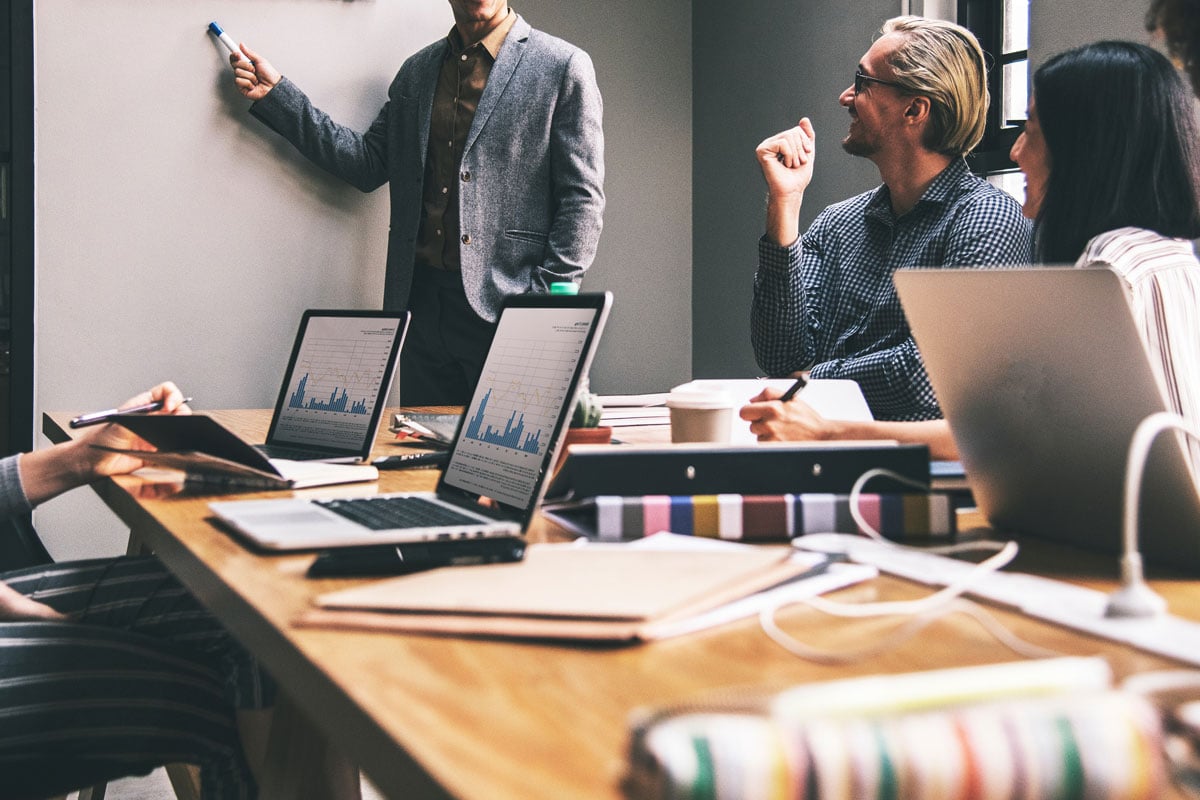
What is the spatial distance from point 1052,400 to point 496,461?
19.0 inches

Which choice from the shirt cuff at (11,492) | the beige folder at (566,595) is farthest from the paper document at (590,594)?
the shirt cuff at (11,492)

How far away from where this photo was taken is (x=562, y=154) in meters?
2.73

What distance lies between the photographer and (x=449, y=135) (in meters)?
2.72

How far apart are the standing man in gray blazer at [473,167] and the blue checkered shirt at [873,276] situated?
61cm

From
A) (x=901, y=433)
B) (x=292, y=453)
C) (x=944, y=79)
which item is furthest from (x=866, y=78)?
(x=292, y=453)

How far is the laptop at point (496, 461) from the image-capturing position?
894 mm

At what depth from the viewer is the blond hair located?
2.20 m

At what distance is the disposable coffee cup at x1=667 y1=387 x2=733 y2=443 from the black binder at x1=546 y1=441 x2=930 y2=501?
347 mm

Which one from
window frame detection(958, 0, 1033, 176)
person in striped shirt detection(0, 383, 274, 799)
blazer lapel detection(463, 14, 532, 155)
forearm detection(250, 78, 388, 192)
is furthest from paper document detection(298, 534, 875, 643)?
window frame detection(958, 0, 1033, 176)

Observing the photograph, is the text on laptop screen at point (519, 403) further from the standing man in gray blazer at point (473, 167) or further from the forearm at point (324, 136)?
the forearm at point (324, 136)

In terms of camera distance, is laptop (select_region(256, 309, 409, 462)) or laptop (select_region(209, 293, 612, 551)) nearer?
laptop (select_region(209, 293, 612, 551))

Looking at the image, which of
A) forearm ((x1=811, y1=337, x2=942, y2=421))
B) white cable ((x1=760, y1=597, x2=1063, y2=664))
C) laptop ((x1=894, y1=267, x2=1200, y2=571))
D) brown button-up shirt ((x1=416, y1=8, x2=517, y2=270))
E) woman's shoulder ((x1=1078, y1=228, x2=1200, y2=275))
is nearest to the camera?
white cable ((x1=760, y1=597, x2=1063, y2=664))

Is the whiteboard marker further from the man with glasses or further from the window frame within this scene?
the window frame

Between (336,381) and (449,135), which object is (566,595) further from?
(449,135)
